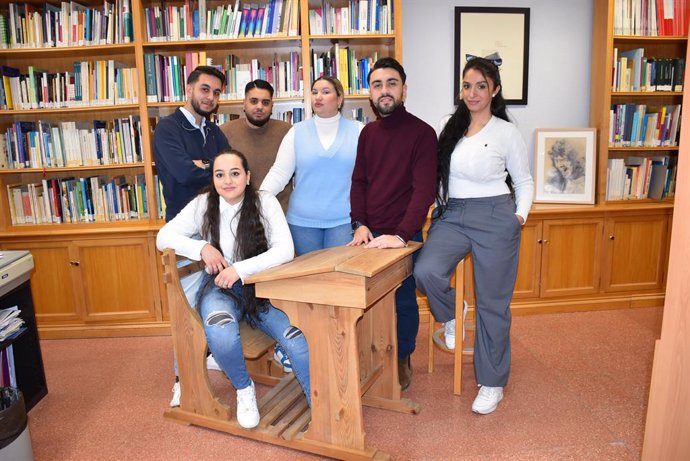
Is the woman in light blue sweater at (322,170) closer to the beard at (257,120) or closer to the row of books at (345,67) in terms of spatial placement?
the beard at (257,120)

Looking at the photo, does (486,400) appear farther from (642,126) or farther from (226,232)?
(642,126)

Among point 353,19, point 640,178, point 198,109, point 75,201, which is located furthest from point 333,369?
point 640,178

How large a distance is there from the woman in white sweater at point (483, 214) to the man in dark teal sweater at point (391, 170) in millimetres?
145

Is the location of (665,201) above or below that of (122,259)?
above

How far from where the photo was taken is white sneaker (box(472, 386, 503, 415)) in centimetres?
246

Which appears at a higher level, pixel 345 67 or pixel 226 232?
pixel 345 67

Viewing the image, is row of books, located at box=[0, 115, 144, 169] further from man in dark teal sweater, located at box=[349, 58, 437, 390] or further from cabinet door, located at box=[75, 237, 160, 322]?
man in dark teal sweater, located at box=[349, 58, 437, 390]

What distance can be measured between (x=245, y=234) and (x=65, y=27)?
2.22 metres

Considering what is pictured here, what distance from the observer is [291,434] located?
86.4 inches

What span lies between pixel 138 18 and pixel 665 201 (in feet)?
12.7

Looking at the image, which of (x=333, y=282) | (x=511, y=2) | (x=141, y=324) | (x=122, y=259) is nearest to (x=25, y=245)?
(x=122, y=259)

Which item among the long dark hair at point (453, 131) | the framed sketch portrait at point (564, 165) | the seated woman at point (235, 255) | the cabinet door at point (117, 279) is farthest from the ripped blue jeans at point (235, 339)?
the framed sketch portrait at point (564, 165)

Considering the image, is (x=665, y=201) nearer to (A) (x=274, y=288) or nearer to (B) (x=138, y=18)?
(A) (x=274, y=288)

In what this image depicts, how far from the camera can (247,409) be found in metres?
2.27
